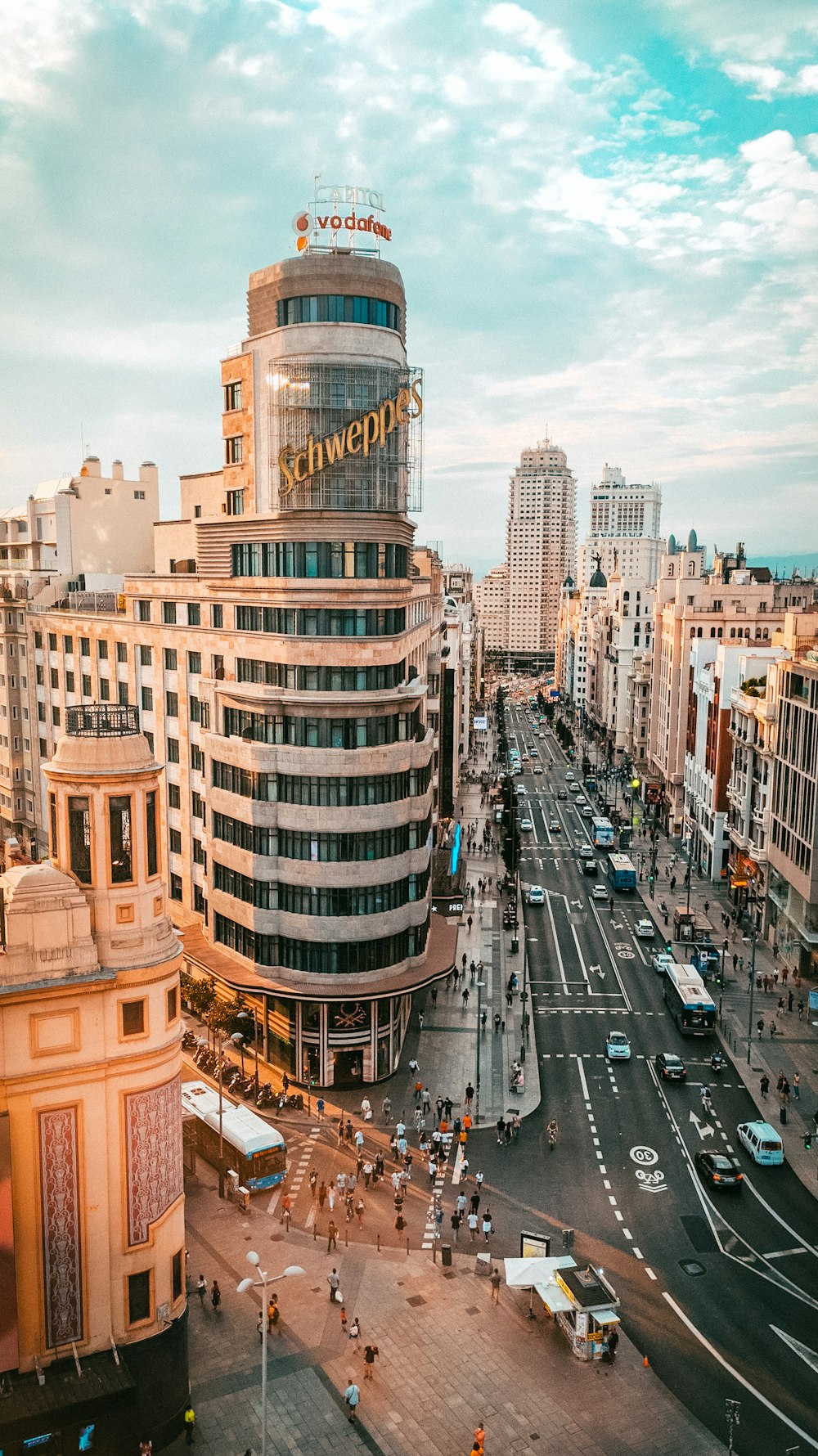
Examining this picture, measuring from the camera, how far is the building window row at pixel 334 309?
57.3 metres

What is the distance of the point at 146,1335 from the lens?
110 ft

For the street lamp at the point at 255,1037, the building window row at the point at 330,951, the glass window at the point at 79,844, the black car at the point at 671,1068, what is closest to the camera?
the glass window at the point at 79,844

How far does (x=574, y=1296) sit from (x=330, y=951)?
77.9ft

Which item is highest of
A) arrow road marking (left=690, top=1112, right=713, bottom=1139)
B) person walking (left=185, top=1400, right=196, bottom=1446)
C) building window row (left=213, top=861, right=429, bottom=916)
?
building window row (left=213, top=861, right=429, bottom=916)

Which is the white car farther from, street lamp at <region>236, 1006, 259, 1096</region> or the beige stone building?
the beige stone building

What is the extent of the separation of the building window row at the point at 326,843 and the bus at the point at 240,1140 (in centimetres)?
1333

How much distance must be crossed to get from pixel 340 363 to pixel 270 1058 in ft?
132

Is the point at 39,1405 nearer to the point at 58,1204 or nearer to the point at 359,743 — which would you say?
the point at 58,1204

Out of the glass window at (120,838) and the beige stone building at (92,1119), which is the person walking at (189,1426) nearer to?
the beige stone building at (92,1119)

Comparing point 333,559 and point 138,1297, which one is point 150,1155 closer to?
point 138,1297

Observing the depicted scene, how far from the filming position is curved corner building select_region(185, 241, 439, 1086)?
56.6 m

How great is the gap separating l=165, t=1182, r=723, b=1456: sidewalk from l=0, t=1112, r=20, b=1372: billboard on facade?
5.02m

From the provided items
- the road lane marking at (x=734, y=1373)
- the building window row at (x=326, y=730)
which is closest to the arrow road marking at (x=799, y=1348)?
the road lane marking at (x=734, y=1373)

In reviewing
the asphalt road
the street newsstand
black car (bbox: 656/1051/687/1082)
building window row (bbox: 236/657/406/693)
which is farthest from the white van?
building window row (bbox: 236/657/406/693)
